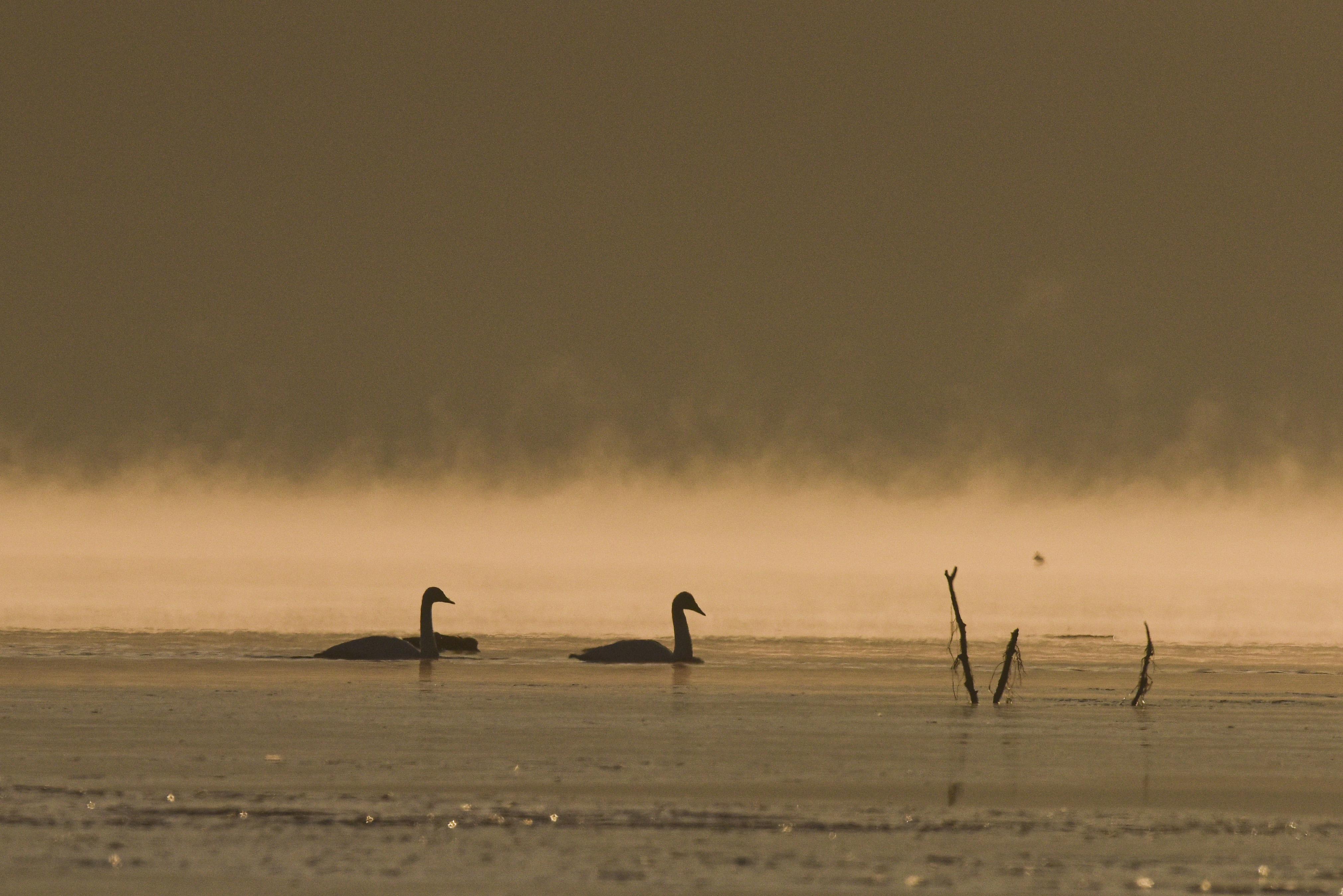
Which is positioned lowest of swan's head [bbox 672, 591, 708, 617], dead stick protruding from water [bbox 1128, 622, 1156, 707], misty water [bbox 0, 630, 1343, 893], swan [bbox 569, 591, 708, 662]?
misty water [bbox 0, 630, 1343, 893]

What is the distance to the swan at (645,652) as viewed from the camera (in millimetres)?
47250

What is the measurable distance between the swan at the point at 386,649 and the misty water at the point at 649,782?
3.08 meters

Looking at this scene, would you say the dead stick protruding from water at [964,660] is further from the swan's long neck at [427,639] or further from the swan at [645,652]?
the swan's long neck at [427,639]

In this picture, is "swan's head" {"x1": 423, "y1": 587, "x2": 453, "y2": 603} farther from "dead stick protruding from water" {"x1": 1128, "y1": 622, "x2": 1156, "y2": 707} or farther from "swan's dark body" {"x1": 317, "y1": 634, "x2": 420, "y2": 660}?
"dead stick protruding from water" {"x1": 1128, "y1": 622, "x2": 1156, "y2": 707}

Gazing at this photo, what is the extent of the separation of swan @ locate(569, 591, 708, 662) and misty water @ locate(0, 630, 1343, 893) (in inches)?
114

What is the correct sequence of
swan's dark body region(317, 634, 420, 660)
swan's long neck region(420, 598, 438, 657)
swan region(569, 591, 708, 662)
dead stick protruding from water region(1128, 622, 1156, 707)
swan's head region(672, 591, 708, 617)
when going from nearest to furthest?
dead stick protruding from water region(1128, 622, 1156, 707), swan's dark body region(317, 634, 420, 660), swan region(569, 591, 708, 662), swan's long neck region(420, 598, 438, 657), swan's head region(672, 591, 708, 617)

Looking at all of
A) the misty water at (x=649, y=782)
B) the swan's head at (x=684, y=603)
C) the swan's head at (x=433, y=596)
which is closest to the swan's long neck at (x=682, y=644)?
the swan's head at (x=684, y=603)

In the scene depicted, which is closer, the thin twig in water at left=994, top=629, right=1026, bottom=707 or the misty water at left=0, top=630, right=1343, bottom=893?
the misty water at left=0, top=630, right=1343, bottom=893

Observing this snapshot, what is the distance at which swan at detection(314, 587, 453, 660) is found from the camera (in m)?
47.2

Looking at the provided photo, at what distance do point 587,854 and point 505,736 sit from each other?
9779mm

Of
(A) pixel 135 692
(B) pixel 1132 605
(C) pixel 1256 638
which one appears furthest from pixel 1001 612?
(A) pixel 135 692

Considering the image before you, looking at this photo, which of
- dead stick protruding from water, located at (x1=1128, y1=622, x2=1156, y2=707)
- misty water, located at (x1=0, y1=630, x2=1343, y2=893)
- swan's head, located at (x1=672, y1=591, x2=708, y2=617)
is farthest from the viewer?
swan's head, located at (x1=672, y1=591, x2=708, y2=617)

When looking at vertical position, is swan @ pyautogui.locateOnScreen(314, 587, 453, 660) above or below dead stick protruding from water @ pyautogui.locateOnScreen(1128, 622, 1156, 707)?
above

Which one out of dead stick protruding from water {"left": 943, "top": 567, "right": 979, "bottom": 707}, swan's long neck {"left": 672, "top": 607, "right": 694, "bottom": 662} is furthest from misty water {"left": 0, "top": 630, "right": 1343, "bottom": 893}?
swan's long neck {"left": 672, "top": 607, "right": 694, "bottom": 662}
